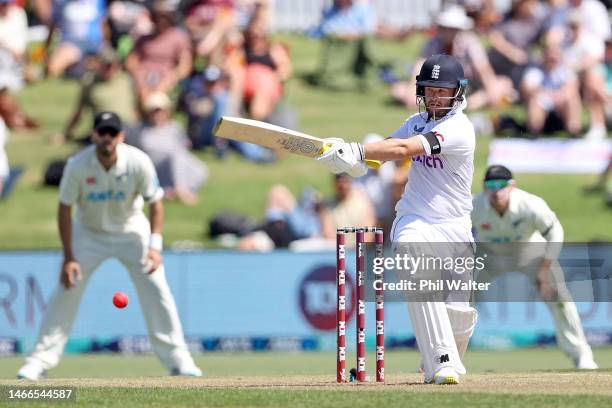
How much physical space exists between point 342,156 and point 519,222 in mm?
4389

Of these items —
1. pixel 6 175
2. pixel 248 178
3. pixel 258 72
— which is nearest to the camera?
pixel 6 175

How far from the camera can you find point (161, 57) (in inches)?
701

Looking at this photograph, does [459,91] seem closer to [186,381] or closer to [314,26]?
[186,381]

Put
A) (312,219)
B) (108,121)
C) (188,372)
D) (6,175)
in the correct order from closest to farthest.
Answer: (108,121) → (188,372) → (312,219) → (6,175)

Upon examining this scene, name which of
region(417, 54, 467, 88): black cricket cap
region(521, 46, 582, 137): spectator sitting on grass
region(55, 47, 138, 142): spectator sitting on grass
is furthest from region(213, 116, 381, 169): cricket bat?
region(521, 46, 582, 137): spectator sitting on grass

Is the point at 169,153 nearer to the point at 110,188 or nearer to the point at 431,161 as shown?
the point at 110,188

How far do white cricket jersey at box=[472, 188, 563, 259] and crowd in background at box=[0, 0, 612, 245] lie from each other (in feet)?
16.4

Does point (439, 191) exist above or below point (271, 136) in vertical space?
below

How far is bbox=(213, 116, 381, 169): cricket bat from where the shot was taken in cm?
795

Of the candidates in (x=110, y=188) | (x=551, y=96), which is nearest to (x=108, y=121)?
(x=110, y=188)

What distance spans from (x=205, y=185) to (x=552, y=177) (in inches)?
176

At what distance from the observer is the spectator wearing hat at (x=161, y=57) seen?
700 inches

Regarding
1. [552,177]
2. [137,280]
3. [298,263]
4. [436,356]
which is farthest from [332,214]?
[436,356]

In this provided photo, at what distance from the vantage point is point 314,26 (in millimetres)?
20656
